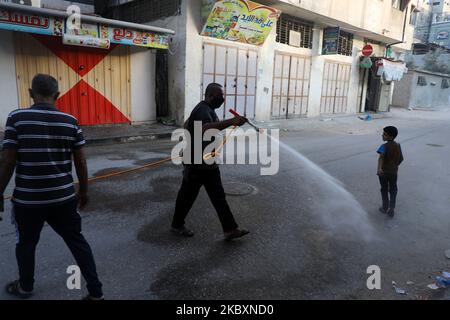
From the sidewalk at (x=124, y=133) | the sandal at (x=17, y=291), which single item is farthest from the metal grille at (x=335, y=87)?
the sandal at (x=17, y=291)

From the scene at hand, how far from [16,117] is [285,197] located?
13.2 feet

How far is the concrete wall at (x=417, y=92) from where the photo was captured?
28438mm

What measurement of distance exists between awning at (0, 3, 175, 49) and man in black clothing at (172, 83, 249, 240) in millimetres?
6435

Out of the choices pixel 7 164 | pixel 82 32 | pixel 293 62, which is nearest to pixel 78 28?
pixel 82 32

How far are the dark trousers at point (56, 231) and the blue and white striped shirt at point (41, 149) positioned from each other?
8cm

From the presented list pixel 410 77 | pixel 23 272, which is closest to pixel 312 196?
pixel 23 272

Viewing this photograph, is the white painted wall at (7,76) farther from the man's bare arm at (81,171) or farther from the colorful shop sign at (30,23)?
the man's bare arm at (81,171)

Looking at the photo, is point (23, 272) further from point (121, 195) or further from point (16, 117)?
point (121, 195)

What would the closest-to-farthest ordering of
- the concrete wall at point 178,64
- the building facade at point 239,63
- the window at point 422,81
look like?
the building facade at point 239,63 < the concrete wall at point 178,64 < the window at point 422,81

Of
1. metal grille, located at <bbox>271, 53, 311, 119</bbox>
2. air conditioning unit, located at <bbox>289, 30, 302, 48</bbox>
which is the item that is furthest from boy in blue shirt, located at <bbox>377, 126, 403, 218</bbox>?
air conditioning unit, located at <bbox>289, 30, 302, 48</bbox>

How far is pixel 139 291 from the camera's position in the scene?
294cm

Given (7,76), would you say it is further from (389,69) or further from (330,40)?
(389,69)

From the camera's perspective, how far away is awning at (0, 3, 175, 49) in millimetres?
7805

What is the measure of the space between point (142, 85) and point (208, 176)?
8625 millimetres
